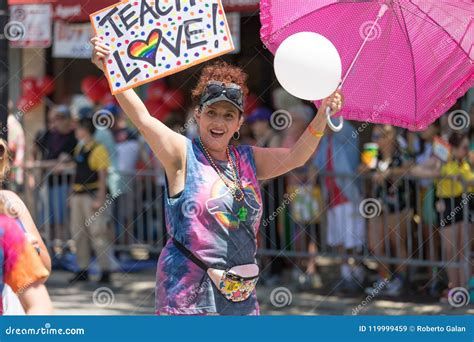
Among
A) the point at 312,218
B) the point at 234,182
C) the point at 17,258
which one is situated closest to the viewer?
the point at 17,258

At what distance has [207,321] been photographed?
4.86m

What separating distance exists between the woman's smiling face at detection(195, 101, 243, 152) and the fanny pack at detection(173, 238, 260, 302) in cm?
48

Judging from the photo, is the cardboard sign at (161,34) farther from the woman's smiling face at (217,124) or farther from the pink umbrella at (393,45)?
the pink umbrella at (393,45)

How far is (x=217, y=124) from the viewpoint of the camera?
16.4 feet

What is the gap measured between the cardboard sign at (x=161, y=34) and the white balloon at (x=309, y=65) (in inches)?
12.7

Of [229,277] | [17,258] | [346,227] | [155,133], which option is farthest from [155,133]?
[346,227]

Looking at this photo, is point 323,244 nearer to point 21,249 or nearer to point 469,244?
point 469,244

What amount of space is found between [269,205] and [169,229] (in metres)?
4.84

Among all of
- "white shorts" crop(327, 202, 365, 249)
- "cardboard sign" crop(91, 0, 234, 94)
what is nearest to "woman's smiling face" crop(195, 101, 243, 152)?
"cardboard sign" crop(91, 0, 234, 94)

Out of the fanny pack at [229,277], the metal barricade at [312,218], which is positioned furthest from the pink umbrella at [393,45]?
the metal barricade at [312,218]

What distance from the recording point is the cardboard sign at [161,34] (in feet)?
16.5

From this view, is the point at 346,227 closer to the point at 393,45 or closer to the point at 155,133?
the point at 393,45

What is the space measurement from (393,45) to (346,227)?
4.26 metres

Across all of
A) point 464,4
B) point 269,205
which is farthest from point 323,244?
point 464,4
